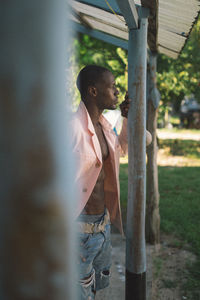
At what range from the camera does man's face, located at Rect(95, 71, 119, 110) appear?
2521mm

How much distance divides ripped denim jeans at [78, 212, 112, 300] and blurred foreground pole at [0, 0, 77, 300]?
1984mm

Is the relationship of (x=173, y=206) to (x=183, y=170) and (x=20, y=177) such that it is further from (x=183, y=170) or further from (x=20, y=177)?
(x=20, y=177)

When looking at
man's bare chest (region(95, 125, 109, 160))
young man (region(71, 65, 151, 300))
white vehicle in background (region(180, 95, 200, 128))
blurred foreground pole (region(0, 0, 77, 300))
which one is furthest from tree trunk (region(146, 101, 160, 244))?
white vehicle in background (region(180, 95, 200, 128))

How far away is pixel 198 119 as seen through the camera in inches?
938

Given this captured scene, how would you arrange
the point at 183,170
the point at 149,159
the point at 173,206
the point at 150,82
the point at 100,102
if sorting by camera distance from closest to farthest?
the point at 100,102 → the point at 150,82 → the point at 149,159 → the point at 173,206 → the point at 183,170

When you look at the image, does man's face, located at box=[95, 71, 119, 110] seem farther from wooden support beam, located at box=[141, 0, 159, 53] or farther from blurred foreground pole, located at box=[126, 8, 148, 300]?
wooden support beam, located at box=[141, 0, 159, 53]

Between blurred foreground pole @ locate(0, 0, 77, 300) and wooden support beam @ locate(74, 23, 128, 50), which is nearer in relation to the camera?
blurred foreground pole @ locate(0, 0, 77, 300)

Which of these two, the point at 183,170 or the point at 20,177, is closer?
the point at 20,177

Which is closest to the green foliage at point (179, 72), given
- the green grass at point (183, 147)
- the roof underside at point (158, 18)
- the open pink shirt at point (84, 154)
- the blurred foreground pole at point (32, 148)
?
the green grass at point (183, 147)

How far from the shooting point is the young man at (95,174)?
2.32 meters

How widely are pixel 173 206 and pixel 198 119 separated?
18.3 metres

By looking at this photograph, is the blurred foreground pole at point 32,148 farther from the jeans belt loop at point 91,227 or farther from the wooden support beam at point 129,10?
the jeans belt loop at point 91,227

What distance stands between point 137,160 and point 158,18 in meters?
1.49

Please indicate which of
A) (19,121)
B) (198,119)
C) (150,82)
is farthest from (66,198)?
(198,119)
